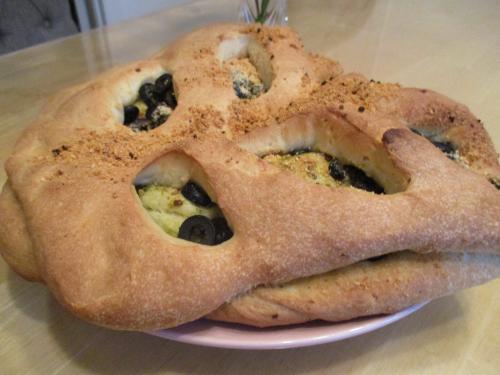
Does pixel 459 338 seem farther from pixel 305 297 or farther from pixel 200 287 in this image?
pixel 200 287

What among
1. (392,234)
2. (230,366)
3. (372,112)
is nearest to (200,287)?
(230,366)

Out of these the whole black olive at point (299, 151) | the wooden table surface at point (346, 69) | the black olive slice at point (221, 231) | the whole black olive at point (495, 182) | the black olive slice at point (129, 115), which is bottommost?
the wooden table surface at point (346, 69)

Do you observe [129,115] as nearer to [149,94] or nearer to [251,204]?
[149,94]

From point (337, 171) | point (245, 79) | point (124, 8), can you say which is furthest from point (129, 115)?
point (124, 8)

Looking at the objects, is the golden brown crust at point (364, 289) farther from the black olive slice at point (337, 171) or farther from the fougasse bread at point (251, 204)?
the black olive slice at point (337, 171)

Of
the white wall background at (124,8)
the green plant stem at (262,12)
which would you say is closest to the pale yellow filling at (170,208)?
the green plant stem at (262,12)

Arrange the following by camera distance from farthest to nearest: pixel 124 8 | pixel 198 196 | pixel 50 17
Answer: pixel 124 8, pixel 50 17, pixel 198 196
